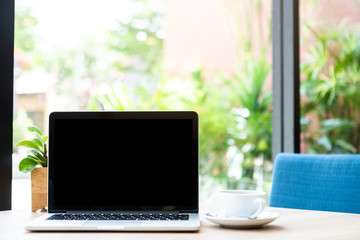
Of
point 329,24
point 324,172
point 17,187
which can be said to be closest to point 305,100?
point 329,24

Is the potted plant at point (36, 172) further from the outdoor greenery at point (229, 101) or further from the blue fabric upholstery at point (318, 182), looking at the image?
the outdoor greenery at point (229, 101)

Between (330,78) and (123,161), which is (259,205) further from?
(330,78)

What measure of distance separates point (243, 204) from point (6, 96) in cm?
78

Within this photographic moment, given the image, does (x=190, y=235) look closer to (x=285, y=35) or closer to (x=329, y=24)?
(x=285, y=35)

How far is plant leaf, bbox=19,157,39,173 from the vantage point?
1.21m

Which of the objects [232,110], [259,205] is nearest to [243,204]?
[259,205]

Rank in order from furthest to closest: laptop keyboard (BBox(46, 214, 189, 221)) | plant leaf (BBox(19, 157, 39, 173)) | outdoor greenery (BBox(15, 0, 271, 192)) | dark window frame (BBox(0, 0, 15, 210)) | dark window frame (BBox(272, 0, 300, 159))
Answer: outdoor greenery (BBox(15, 0, 271, 192)) → dark window frame (BBox(272, 0, 300, 159)) → dark window frame (BBox(0, 0, 15, 210)) → plant leaf (BBox(19, 157, 39, 173)) → laptop keyboard (BBox(46, 214, 189, 221))

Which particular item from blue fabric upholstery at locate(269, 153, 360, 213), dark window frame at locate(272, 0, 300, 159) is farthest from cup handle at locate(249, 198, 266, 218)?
dark window frame at locate(272, 0, 300, 159)

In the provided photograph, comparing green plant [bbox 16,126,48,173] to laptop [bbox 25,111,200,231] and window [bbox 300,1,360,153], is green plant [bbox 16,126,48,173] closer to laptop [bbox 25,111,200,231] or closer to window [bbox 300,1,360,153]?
laptop [bbox 25,111,200,231]

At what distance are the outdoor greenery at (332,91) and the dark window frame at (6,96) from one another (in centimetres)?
204

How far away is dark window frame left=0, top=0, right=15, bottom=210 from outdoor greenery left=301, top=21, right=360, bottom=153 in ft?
6.68

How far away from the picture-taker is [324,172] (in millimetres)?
1448

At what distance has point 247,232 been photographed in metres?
0.94

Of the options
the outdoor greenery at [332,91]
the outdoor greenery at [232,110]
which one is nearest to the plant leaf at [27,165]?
the outdoor greenery at [232,110]
